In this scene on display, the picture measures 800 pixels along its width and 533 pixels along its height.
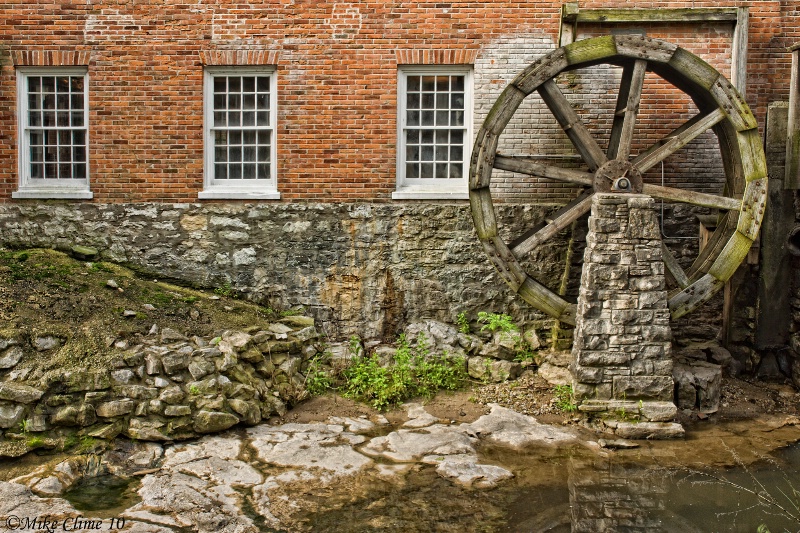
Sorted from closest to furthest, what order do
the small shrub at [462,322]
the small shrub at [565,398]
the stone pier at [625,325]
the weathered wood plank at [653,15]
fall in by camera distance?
the stone pier at [625,325], the small shrub at [565,398], the weathered wood plank at [653,15], the small shrub at [462,322]

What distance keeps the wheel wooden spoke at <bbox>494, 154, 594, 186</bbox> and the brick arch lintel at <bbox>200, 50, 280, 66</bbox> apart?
3106 mm

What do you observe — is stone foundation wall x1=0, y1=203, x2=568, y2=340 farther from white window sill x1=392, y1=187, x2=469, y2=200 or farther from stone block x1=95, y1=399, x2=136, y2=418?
stone block x1=95, y1=399, x2=136, y2=418

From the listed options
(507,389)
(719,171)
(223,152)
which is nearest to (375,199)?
(223,152)

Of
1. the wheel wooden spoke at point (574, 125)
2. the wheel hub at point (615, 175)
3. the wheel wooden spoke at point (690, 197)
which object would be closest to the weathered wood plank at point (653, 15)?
the wheel wooden spoke at point (574, 125)

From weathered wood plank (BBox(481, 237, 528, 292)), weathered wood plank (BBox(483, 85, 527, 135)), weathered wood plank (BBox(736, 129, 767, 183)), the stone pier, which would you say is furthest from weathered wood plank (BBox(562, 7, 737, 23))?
weathered wood plank (BBox(481, 237, 528, 292))

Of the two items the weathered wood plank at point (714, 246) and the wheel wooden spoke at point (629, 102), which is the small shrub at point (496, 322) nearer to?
the weathered wood plank at point (714, 246)

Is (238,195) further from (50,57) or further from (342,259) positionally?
(50,57)

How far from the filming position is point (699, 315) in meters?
8.75

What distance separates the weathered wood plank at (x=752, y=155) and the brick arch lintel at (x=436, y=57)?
3151 mm

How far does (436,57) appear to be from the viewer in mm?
8750

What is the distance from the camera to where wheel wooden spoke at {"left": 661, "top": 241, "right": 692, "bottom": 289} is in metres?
7.96

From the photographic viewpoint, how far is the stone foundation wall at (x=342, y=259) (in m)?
8.75

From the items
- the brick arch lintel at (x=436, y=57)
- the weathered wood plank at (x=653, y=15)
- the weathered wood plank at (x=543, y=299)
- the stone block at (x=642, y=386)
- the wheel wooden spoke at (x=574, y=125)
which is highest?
the weathered wood plank at (x=653, y=15)

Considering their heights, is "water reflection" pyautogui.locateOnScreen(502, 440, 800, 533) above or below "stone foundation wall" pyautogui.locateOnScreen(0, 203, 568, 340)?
below
